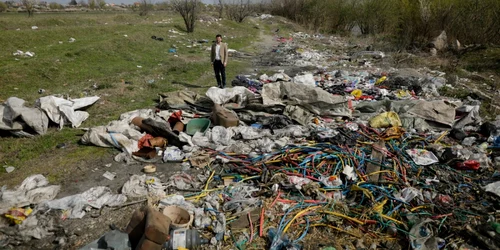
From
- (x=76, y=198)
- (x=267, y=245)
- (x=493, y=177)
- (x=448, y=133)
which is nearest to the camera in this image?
Answer: (x=267, y=245)

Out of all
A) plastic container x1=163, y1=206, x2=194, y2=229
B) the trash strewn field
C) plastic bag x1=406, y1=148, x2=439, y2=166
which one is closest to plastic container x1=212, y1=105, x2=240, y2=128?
the trash strewn field

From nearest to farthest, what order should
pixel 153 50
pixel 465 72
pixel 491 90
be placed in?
pixel 491 90
pixel 465 72
pixel 153 50

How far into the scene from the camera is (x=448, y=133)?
5.77m

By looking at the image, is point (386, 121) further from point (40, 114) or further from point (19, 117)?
point (19, 117)

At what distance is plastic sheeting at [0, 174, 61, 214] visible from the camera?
11.5ft

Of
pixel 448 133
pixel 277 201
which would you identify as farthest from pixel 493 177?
pixel 277 201

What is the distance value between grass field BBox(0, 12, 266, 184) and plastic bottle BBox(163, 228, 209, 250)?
242 cm

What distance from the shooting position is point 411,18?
17625 mm

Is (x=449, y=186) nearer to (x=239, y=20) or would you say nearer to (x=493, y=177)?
(x=493, y=177)

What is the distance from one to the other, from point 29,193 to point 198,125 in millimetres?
2865

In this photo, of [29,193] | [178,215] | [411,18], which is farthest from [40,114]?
[411,18]

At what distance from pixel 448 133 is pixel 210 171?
186 inches

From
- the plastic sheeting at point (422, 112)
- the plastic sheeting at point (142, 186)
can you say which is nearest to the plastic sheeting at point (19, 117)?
the plastic sheeting at point (142, 186)

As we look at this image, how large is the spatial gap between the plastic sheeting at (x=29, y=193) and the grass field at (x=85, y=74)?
0.80ft
